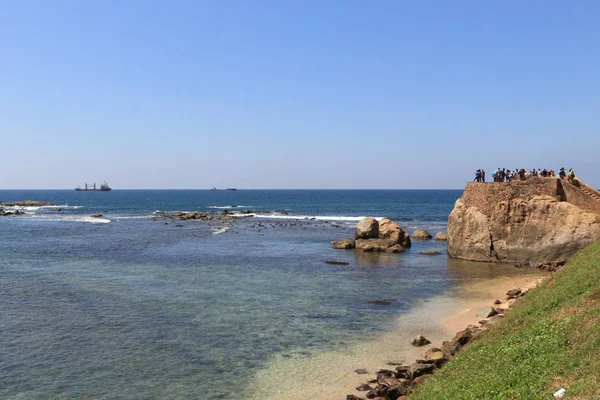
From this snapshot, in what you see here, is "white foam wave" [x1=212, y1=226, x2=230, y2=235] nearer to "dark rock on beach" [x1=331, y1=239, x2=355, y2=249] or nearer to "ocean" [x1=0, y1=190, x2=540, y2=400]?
"ocean" [x1=0, y1=190, x2=540, y2=400]

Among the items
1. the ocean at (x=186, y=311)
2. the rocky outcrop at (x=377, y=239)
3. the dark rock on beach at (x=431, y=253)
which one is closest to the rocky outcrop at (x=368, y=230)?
the rocky outcrop at (x=377, y=239)

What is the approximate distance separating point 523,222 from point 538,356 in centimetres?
2763

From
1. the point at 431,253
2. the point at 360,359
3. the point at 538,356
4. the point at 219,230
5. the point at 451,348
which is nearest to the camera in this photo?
the point at 538,356

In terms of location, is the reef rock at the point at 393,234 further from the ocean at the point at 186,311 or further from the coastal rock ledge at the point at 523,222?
the coastal rock ledge at the point at 523,222

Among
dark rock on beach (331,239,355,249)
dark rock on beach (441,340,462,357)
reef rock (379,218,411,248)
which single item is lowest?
dark rock on beach (441,340,462,357)

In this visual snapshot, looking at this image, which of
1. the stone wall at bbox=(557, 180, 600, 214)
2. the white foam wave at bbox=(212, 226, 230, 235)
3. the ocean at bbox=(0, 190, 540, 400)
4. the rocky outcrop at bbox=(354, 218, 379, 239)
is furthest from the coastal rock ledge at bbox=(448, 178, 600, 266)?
the white foam wave at bbox=(212, 226, 230, 235)

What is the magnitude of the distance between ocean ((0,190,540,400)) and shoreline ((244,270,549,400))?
0.35 metres

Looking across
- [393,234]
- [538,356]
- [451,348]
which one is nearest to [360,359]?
[451,348]

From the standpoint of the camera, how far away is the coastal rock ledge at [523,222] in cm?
3491

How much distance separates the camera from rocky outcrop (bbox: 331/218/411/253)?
159ft

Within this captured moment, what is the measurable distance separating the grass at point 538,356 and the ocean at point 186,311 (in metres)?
5.74

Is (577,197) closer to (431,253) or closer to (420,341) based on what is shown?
(431,253)

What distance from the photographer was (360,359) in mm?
18391

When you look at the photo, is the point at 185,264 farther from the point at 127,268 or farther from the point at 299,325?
the point at 299,325
